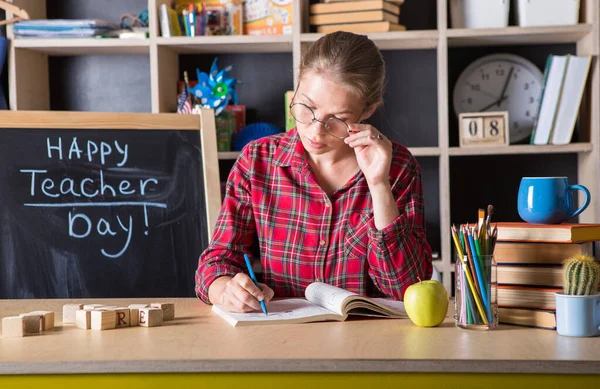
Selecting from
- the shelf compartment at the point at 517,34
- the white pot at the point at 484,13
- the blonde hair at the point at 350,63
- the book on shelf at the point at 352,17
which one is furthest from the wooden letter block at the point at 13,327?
the white pot at the point at 484,13

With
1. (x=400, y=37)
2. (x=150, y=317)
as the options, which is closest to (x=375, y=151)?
(x=150, y=317)

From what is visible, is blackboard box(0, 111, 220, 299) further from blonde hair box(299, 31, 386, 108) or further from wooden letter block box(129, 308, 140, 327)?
wooden letter block box(129, 308, 140, 327)

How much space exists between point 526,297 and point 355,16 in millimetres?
1672

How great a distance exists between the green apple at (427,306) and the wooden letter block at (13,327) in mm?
666

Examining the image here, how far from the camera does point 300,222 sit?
1.68 meters

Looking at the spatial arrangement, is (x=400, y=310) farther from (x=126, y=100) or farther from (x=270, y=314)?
(x=126, y=100)

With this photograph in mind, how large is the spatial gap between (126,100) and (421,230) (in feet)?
6.06

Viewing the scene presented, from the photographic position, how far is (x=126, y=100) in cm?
304

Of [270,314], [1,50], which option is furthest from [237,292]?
[1,50]

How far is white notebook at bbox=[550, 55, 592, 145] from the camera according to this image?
2.62m

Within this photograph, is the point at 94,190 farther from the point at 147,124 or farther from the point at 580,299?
the point at 580,299

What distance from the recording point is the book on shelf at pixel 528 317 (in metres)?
1.18

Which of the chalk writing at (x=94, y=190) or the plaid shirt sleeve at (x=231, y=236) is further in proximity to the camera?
the chalk writing at (x=94, y=190)

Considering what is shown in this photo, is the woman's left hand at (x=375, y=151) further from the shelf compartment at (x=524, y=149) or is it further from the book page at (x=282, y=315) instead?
the shelf compartment at (x=524, y=149)
